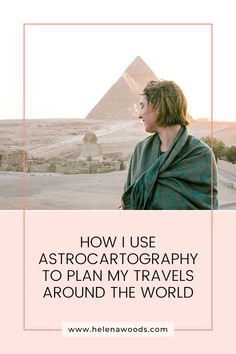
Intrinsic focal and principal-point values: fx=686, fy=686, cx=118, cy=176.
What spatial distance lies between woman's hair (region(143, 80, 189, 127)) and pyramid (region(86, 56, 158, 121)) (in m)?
0.23

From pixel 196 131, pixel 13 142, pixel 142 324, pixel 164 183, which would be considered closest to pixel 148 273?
pixel 142 324

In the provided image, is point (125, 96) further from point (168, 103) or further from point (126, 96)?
point (168, 103)

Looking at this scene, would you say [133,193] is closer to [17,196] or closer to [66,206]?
[66,206]

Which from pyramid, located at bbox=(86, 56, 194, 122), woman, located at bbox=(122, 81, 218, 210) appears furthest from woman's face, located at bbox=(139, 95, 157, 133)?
pyramid, located at bbox=(86, 56, 194, 122)

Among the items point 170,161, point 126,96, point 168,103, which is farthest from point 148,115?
point 126,96

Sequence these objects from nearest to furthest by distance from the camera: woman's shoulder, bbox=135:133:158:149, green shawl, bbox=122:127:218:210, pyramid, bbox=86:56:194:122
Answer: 1. green shawl, bbox=122:127:218:210
2. woman's shoulder, bbox=135:133:158:149
3. pyramid, bbox=86:56:194:122

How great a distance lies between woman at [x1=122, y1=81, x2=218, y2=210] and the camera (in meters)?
4.65

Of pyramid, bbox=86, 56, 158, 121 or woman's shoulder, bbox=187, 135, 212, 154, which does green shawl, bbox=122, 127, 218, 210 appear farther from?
pyramid, bbox=86, 56, 158, 121

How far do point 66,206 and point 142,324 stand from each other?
3.71ft

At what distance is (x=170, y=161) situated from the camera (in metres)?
4.63

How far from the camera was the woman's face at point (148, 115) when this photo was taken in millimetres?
4746

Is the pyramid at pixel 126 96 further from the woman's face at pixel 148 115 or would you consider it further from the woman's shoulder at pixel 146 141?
the woman's shoulder at pixel 146 141

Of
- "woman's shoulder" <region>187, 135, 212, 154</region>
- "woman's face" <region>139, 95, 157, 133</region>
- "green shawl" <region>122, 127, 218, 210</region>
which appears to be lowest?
"green shawl" <region>122, 127, 218, 210</region>

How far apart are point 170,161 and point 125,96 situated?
0.81m
